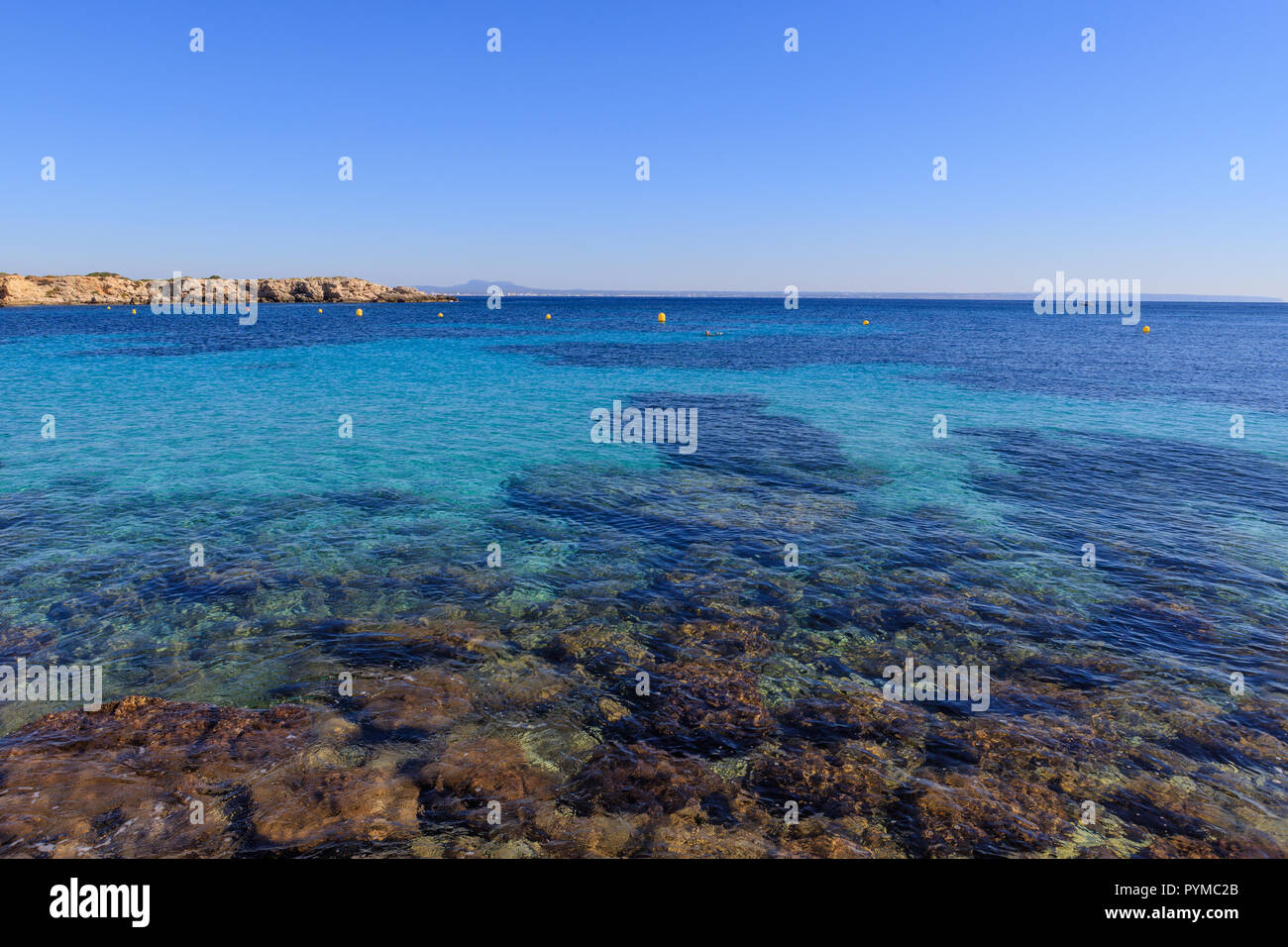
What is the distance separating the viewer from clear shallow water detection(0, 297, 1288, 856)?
8.20 meters

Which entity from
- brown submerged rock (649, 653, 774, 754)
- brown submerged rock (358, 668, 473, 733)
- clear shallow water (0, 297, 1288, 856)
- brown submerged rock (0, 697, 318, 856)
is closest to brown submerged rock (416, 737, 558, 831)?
clear shallow water (0, 297, 1288, 856)

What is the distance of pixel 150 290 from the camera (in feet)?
501

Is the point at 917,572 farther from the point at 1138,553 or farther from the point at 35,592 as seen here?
the point at 35,592

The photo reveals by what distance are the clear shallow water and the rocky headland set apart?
14174 centimetres

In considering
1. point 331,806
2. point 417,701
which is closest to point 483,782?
point 331,806

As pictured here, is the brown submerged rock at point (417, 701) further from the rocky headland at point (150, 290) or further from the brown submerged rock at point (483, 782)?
the rocky headland at point (150, 290)

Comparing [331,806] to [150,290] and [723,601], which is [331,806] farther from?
[150,290]

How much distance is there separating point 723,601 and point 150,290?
190 metres

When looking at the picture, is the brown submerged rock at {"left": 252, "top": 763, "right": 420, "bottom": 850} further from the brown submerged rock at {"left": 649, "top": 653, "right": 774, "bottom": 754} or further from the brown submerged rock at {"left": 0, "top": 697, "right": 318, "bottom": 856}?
the brown submerged rock at {"left": 649, "top": 653, "right": 774, "bottom": 754}

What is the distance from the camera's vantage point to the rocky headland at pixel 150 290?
133m

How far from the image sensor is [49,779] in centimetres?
793

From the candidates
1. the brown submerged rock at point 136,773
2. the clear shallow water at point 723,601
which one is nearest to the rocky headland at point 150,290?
the clear shallow water at point 723,601
